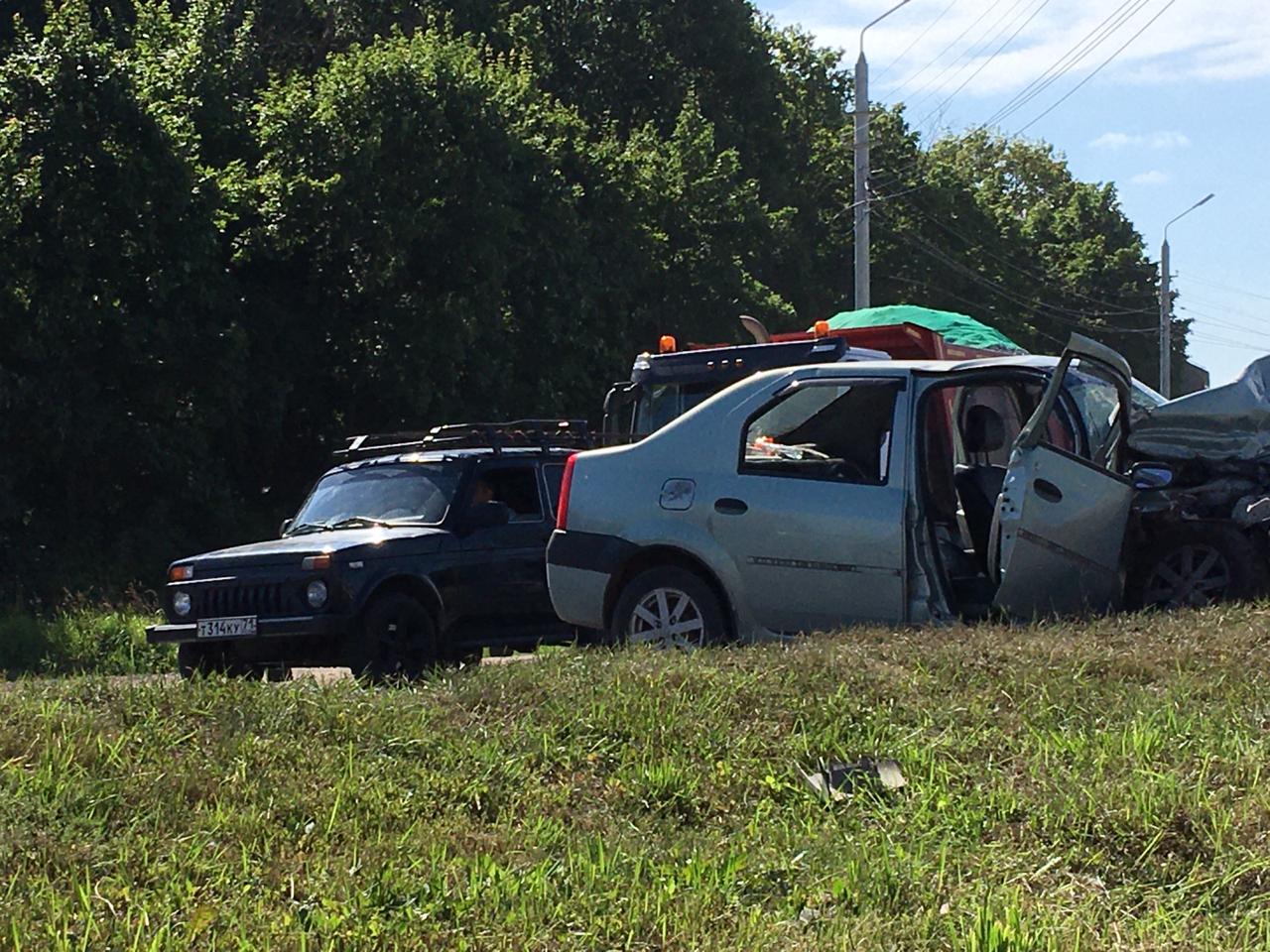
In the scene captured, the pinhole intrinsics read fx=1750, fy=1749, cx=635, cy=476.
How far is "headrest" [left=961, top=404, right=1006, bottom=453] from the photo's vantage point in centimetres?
1091

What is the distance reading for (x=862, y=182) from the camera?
30.6 m

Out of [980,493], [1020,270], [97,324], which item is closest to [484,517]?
[980,493]

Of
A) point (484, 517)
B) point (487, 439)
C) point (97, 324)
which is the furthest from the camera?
point (97, 324)

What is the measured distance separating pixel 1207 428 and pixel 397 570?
524cm

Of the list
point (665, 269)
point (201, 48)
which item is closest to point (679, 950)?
point (201, 48)

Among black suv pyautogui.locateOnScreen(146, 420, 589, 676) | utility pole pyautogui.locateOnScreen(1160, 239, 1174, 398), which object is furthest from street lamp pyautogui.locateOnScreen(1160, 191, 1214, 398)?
black suv pyautogui.locateOnScreen(146, 420, 589, 676)

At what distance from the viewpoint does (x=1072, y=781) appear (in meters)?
6.16

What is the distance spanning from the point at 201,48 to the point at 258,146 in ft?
5.24

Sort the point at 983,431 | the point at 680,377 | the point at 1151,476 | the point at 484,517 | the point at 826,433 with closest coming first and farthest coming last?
the point at 1151,476 → the point at 826,433 → the point at 983,431 → the point at 484,517 → the point at 680,377

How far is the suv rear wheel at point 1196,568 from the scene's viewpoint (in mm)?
9727

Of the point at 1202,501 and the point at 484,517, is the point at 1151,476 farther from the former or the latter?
the point at 484,517

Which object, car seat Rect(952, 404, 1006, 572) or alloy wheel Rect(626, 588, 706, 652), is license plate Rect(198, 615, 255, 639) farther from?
car seat Rect(952, 404, 1006, 572)

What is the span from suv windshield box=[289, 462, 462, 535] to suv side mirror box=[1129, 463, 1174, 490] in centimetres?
488

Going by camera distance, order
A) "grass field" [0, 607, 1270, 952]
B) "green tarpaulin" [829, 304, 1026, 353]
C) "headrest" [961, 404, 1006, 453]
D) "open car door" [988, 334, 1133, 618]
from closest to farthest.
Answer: "grass field" [0, 607, 1270, 952], "open car door" [988, 334, 1133, 618], "headrest" [961, 404, 1006, 453], "green tarpaulin" [829, 304, 1026, 353]
